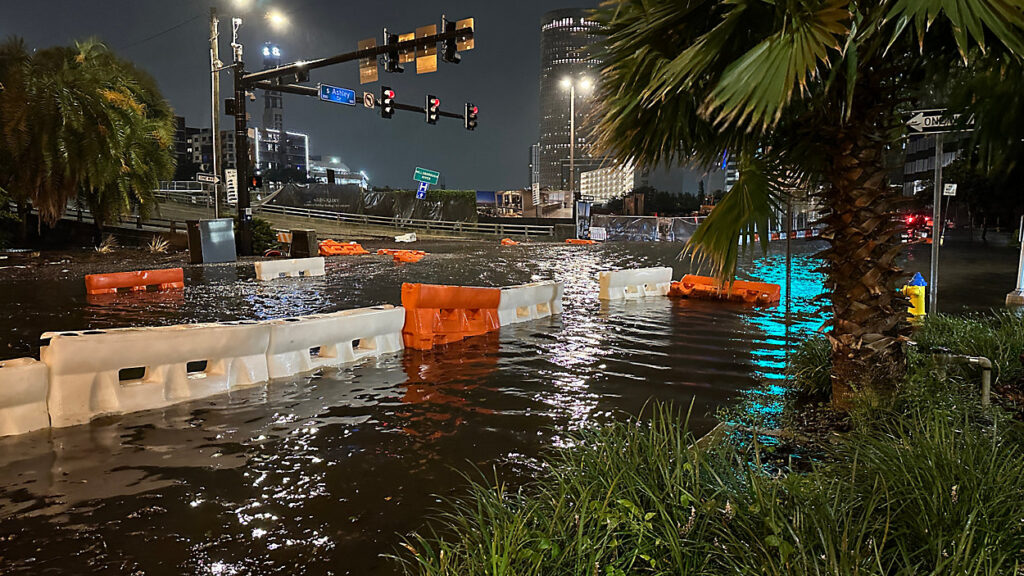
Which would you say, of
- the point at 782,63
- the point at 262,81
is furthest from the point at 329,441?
the point at 262,81

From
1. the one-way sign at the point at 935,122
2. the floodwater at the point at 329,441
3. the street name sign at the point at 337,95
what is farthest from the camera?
the street name sign at the point at 337,95

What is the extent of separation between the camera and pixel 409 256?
2495 centimetres

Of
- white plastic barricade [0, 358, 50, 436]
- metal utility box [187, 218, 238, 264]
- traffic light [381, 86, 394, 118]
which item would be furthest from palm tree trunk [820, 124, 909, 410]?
traffic light [381, 86, 394, 118]

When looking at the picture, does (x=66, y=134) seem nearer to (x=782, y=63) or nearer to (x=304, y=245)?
(x=304, y=245)

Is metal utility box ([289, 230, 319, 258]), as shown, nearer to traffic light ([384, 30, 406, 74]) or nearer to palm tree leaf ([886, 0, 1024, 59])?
traffic light ([384, 30, 406, 74])

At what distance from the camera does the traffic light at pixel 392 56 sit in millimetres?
23031

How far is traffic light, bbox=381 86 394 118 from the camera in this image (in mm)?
29078

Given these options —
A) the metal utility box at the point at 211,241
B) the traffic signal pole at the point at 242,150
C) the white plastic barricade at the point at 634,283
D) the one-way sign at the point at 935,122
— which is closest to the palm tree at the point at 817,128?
the one-way sign at the point at 935,122

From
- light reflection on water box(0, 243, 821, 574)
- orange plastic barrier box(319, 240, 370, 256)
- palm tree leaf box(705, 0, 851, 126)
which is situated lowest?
light reflection on water box(0, 243, 821, 574)

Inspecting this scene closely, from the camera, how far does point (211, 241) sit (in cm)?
2158

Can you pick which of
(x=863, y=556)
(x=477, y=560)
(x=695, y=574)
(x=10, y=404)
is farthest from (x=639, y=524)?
(x=10, y=404)

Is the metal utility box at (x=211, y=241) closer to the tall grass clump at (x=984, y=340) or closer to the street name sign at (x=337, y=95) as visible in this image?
the street name sign at (x=337, y=95)

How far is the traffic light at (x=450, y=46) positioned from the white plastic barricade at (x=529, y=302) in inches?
495

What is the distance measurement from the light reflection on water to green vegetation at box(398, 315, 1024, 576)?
0.81 m
